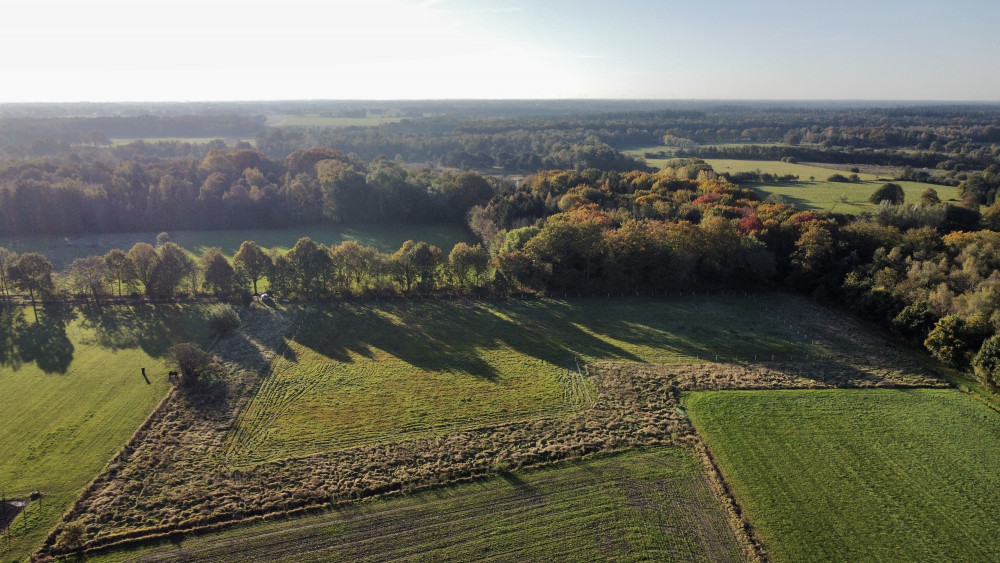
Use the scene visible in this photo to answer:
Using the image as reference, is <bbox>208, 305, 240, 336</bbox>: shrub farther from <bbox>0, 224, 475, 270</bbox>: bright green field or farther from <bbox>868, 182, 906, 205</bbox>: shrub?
<bbox>868, 182, 906, 205</bbox>: shrub

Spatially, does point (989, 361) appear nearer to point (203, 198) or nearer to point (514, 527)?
point (514, 527)

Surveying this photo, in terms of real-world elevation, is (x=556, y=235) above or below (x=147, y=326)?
above

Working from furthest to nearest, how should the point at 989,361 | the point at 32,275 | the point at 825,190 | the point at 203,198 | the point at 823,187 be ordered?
the point at 823,187 → the point at 825,190 → the point at 203,198 → the point at 32,275 → the point at 989,361

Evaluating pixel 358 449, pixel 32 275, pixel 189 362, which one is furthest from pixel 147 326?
pixel 358 449

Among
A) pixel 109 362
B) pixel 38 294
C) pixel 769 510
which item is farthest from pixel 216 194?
pixel 769 510

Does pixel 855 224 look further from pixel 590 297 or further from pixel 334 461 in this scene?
pixel 334 461
